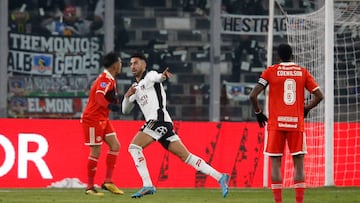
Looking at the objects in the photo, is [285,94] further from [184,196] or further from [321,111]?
[321,111]

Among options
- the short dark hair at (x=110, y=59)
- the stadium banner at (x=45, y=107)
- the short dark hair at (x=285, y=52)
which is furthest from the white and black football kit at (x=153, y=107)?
the stadium banner at (x=45, y=107)

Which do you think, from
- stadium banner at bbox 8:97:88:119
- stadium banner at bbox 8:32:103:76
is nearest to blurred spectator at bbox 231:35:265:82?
stadium banner at bbox 8:32:103:76

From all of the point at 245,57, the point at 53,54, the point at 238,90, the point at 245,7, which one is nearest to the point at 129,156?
the point at 53,54

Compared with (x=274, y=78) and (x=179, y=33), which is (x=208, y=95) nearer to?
(x=179, y=33)

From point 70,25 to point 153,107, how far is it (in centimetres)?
1178

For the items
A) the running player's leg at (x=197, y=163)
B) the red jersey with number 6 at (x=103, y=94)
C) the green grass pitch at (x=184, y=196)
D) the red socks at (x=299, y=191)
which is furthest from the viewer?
the red jersey with number 6 at (x=103, y=94)

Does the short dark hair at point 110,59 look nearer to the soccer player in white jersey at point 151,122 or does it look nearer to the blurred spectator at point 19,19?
the soccer player in white jersey at point 151,122

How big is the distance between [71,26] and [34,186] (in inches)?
297

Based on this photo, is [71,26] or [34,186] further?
[71,26]

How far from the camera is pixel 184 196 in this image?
1767 cm

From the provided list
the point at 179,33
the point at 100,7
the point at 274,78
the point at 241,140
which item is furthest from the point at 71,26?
the point at 274,78

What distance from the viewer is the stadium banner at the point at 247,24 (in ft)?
94.3

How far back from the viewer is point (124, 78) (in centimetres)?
2834

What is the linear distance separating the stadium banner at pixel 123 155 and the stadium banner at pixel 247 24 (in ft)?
21.2
